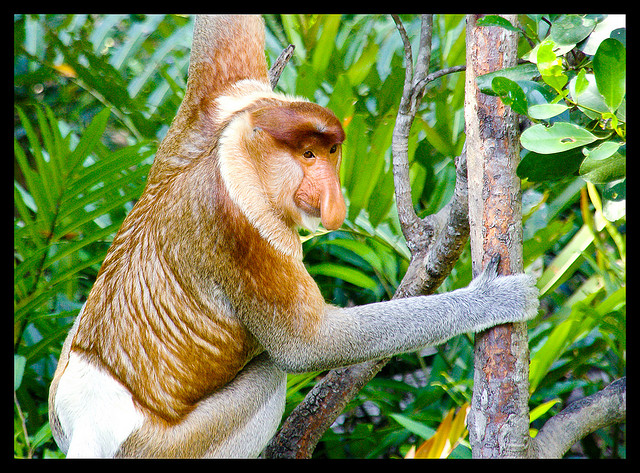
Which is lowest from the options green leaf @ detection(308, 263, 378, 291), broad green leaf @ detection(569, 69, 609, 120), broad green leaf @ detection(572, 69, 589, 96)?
green leaf @ detection(308, 263, 378, 291)

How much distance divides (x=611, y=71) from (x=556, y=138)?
168 mm

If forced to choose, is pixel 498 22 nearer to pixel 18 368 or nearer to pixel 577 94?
pixel 577 94

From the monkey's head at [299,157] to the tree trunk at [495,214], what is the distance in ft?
1.37

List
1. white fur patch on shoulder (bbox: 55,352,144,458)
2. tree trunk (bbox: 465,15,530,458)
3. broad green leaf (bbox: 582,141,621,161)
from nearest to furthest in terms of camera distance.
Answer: broad green leaf (bbox: 582,141,621,161)
tree trunk (bbox: 465,15,530,458)
white fur patch on shoulder (bbox: 55,352,144,458)

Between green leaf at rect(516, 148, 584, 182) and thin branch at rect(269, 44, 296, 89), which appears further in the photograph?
thin branch at rect(269, 44, 296, 89)

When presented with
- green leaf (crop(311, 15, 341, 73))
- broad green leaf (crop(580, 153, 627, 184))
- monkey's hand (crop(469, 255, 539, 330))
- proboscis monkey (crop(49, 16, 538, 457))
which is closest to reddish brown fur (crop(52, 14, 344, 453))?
proboscis monkey (crop(49, 16, 538, 457))

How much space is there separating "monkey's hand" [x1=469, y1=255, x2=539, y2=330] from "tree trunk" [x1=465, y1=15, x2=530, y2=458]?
76 mm

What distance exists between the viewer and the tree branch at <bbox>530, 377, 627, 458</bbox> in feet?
5.62

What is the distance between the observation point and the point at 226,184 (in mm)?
1811

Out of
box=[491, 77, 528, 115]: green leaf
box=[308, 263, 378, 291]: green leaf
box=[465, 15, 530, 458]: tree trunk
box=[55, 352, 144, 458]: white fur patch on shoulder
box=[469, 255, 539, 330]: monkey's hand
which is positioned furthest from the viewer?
box=[308, 263, 378, 291]: green leaf

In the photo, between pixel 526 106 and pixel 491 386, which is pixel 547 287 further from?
pixel 526 106

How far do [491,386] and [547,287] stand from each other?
2.25 feet

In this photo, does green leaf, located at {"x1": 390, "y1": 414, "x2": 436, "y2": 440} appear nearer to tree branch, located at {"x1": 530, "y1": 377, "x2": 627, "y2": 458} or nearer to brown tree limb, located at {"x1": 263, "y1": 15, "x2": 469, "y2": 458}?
brown tree limb, located at {"x1": 263, "y1": 15, "x2": 469, "y2": 458}

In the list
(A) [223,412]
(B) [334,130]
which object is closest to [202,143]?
(B) [334,130]
